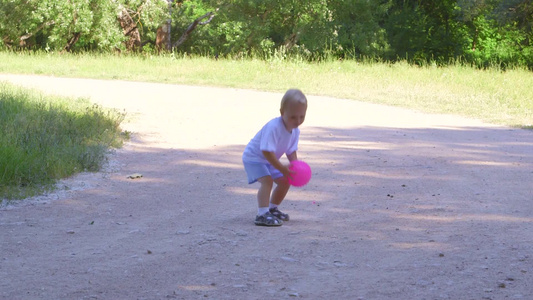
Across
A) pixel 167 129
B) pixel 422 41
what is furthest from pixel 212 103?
pixel 422 41

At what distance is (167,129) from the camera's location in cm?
1172

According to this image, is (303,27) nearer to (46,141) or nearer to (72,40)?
(72,40)

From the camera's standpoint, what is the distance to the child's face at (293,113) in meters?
5.25

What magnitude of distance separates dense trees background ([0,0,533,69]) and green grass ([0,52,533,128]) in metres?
3.66

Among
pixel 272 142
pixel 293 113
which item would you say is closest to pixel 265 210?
pixel 272 142

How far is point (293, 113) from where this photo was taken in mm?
5270

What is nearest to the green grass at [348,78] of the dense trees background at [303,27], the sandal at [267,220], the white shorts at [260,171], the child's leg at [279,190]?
the dense trees background at [303,27]

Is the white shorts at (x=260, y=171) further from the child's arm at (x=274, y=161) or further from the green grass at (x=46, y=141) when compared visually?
the green grass at (x=46, y=141)

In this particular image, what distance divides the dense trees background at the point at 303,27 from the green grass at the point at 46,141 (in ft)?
58.3

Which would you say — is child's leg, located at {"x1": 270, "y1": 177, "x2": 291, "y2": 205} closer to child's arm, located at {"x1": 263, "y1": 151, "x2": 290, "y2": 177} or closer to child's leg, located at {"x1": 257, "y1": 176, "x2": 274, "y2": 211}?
child's leg, located at {"x1": 257, "y1": 176, "x2": 274, "y2": 211}

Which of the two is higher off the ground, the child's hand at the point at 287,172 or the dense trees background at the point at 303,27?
the dense trees background at the point at 303,27

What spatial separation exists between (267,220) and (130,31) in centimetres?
2959

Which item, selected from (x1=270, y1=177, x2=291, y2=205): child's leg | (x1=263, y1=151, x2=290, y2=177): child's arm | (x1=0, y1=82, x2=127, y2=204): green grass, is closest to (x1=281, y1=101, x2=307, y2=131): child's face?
(x1=263, y1=151, x2=290, y2=177): child's arm

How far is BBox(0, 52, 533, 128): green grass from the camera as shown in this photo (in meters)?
15.4
